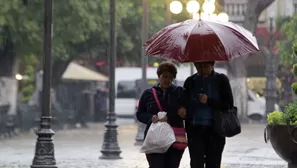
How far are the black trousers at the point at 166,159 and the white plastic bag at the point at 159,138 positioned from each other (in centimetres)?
7

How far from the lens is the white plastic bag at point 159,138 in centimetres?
873

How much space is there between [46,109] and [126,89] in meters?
32.3

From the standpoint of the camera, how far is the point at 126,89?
46875 mm

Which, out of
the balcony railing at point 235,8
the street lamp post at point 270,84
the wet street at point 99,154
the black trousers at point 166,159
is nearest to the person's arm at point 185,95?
the black trousers at point 166,159

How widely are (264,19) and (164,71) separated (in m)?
48.2

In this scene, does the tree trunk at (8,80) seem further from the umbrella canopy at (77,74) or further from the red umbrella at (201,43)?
the red umbrella at (201,43)

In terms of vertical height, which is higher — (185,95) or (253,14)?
(253,14)

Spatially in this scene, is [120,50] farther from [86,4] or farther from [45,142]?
[45,142]

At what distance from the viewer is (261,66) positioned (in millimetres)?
56625

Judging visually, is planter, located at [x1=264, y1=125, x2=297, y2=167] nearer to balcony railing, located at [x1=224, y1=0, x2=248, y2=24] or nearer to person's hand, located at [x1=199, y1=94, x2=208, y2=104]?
person's hand, located at [x1=199, y1=94, x2=208, y2=104]

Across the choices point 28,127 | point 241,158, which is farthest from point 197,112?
point 28,127

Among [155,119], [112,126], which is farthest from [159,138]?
[112,126]

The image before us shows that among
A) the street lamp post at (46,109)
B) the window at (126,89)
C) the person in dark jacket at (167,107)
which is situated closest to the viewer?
the person in dark jacket at (167,107)

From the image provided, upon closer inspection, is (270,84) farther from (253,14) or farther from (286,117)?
(286,117)
